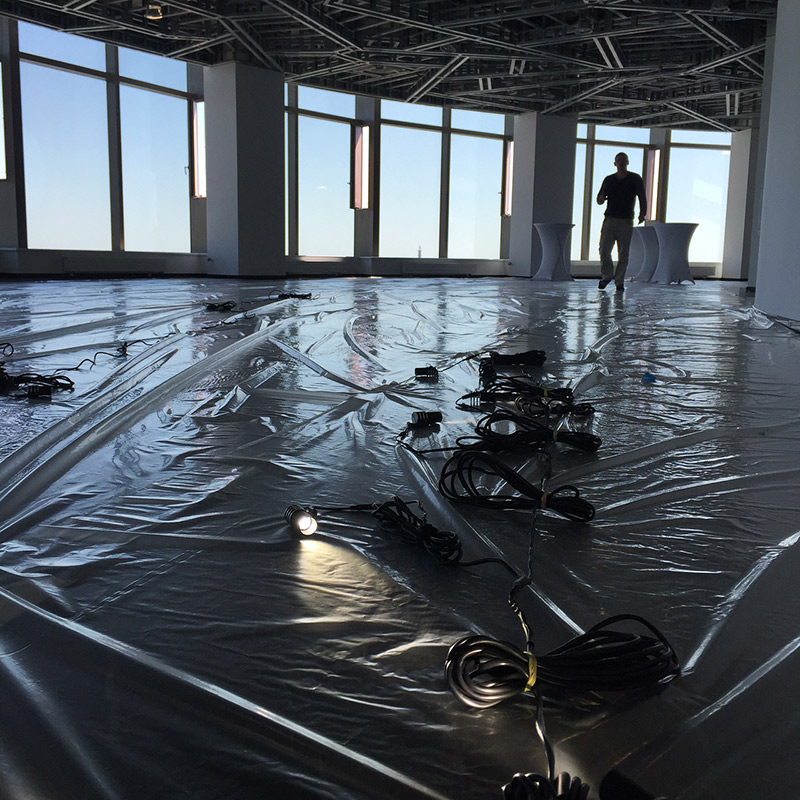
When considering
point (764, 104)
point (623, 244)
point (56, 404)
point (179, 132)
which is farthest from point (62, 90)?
point (56, 404)

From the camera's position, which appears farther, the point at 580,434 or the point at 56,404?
the point at 56,404

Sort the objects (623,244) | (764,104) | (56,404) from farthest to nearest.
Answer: (623,244) < (764,104) < (56,404)

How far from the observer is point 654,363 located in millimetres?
3586

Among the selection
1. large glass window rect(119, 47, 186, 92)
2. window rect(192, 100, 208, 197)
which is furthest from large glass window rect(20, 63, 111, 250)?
window rect(192, 100, 208, 197)

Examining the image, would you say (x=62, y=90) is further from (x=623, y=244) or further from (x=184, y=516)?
(x=184, y=516)

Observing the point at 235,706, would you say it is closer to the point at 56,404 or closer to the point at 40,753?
the point at 40,753

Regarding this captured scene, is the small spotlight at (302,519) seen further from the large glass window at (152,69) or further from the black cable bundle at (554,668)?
the large glass window at (152,69)

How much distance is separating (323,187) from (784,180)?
32.9ft

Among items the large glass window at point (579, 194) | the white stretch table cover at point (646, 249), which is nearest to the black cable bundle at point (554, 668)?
the white stretch table cover at point (646, 249)

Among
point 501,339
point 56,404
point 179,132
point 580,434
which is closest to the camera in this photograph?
point 580,434

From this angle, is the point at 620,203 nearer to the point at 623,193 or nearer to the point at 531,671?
the point at 623,193

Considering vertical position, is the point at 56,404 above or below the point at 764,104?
below

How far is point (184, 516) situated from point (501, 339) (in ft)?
10.4

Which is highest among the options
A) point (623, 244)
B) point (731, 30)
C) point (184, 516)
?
point (731, 30)
